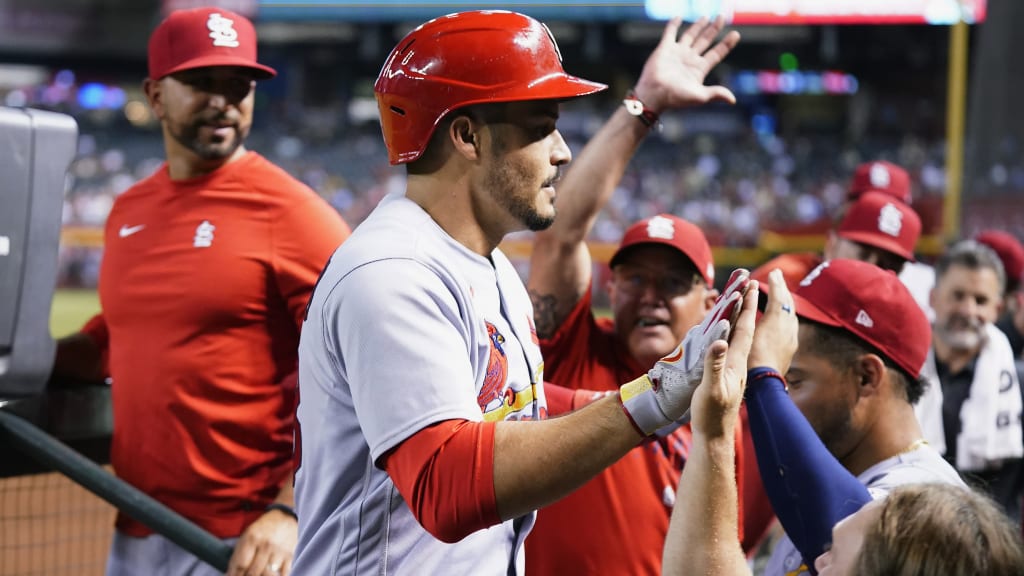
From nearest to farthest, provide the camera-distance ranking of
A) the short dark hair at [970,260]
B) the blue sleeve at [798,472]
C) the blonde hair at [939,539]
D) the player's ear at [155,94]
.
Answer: the blonde hair at [939,539] < the blue sleeve at [798,472] < the player's ear at [155,94] < the short dark hair at [970,260]

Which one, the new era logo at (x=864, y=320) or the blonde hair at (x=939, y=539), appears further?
the new era logo at (x=864, y=320)

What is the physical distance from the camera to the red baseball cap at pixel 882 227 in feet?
14.4

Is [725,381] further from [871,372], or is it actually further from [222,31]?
[222,31]

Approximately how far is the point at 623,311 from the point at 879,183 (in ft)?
7.77

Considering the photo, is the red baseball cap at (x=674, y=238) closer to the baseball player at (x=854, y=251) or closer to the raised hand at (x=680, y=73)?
the baseball player at (x=854, y=251)

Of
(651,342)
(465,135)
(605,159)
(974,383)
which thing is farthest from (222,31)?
(974,383)

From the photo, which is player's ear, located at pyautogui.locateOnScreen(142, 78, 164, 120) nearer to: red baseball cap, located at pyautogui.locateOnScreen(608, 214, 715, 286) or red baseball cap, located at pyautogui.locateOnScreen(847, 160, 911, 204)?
red baseball cap, located at pyautogui.locateOnScreen(608, 214, 715, 286)

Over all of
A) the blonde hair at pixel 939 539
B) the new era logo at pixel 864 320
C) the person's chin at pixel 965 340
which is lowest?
the person's chin at pixel 965 340

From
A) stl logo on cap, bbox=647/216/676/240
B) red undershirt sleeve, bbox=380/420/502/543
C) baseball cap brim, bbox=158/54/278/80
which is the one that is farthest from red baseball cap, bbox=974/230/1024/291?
red undershirt sleeve, bbox=380/420/502/543

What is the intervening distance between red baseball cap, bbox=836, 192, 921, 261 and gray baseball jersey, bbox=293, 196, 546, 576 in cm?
278

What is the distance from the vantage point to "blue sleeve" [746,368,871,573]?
2.05 metres

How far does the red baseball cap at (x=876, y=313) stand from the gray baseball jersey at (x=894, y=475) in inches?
7.8

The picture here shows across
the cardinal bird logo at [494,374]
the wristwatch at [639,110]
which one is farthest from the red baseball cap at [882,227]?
the cardinal bird logo at [494,374]

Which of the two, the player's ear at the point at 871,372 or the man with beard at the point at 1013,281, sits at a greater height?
the player's ear at the point at 871,372
